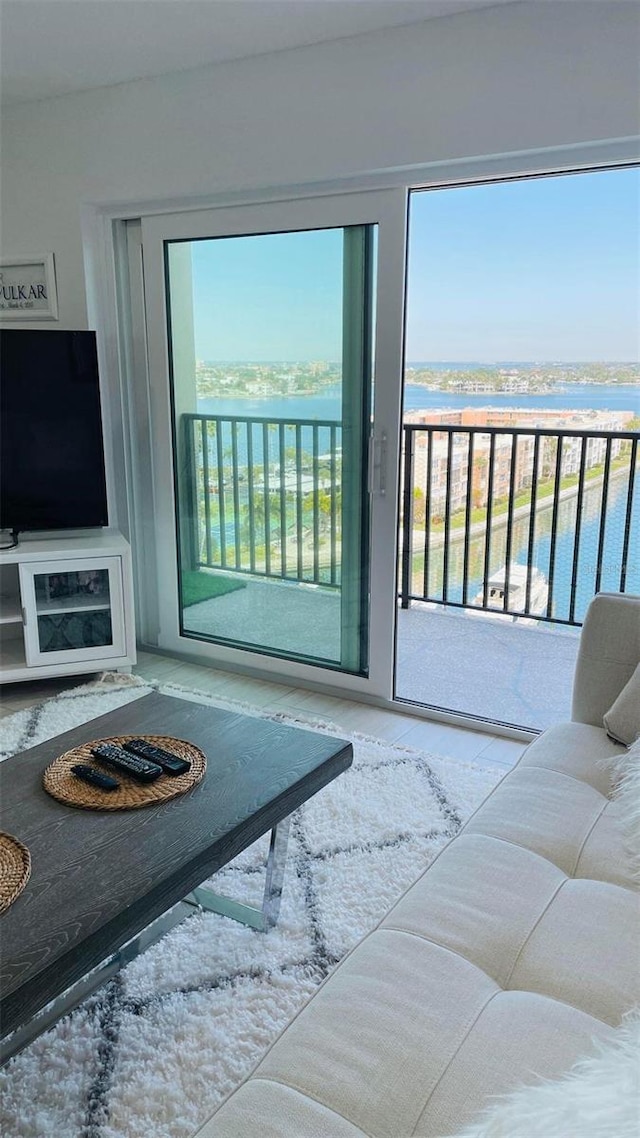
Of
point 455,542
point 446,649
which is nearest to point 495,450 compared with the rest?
point 455,542

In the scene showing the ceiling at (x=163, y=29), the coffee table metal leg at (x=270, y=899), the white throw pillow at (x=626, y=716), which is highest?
the ceiling at (x=163, y=29)

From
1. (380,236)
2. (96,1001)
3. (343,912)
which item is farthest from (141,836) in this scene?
(380,236)

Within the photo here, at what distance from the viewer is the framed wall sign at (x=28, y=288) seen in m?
3.69

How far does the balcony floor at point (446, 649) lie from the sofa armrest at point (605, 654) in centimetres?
104

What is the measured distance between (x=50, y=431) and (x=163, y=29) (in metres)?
1.56

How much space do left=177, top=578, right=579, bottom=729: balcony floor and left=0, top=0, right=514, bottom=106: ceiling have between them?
2018 millimetres

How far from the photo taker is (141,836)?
5.06 ft

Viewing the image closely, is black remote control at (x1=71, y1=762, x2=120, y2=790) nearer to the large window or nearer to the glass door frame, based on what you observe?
the glass door frame

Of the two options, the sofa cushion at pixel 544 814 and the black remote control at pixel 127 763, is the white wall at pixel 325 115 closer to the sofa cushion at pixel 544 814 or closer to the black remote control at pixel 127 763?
the sofa cushion at pixel 544 814

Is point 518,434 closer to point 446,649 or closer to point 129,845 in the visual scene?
point 446,649

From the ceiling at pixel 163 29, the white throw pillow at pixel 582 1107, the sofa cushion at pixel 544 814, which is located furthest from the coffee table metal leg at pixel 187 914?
the ceiling at pixel 163 29

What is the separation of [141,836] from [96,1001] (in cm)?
46

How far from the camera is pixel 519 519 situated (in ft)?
14.0

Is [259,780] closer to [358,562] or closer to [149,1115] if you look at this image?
[149,1115]
